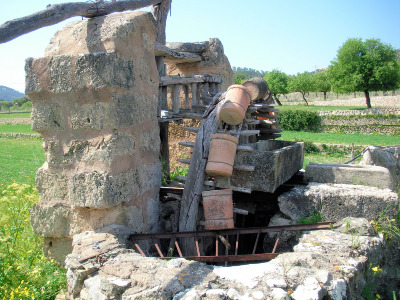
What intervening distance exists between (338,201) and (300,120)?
90.7 feet

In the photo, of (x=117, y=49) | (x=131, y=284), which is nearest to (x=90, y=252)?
(x=131, y=284)

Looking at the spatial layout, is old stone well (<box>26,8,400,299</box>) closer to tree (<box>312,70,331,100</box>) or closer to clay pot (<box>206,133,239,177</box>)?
clay pot (<box>206,133,239,177</box>)

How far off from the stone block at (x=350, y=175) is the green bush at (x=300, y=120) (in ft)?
87.0

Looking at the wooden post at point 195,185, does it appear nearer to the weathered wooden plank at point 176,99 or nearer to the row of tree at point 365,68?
the weathered wooden plank at point 176,99

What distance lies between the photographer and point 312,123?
101ft

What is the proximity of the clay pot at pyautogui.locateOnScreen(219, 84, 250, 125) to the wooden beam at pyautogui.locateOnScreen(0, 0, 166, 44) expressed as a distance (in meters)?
1.79

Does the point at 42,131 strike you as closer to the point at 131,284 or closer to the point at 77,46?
the point at 77,46

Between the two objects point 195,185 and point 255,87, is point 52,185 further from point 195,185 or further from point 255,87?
point 255,87

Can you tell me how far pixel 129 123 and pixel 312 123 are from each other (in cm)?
2927

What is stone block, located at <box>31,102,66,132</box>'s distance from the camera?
3.65 m

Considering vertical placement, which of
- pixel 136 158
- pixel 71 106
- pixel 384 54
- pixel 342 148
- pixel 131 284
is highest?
pixel 384 54

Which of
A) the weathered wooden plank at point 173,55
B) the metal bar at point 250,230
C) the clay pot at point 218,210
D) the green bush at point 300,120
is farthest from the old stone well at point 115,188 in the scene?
the green bush at point 300,120

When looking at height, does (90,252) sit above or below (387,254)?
above

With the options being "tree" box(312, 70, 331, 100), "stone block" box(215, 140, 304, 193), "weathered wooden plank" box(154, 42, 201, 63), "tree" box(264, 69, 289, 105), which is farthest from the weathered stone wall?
"tree" box(264, 69, 289, 105)
